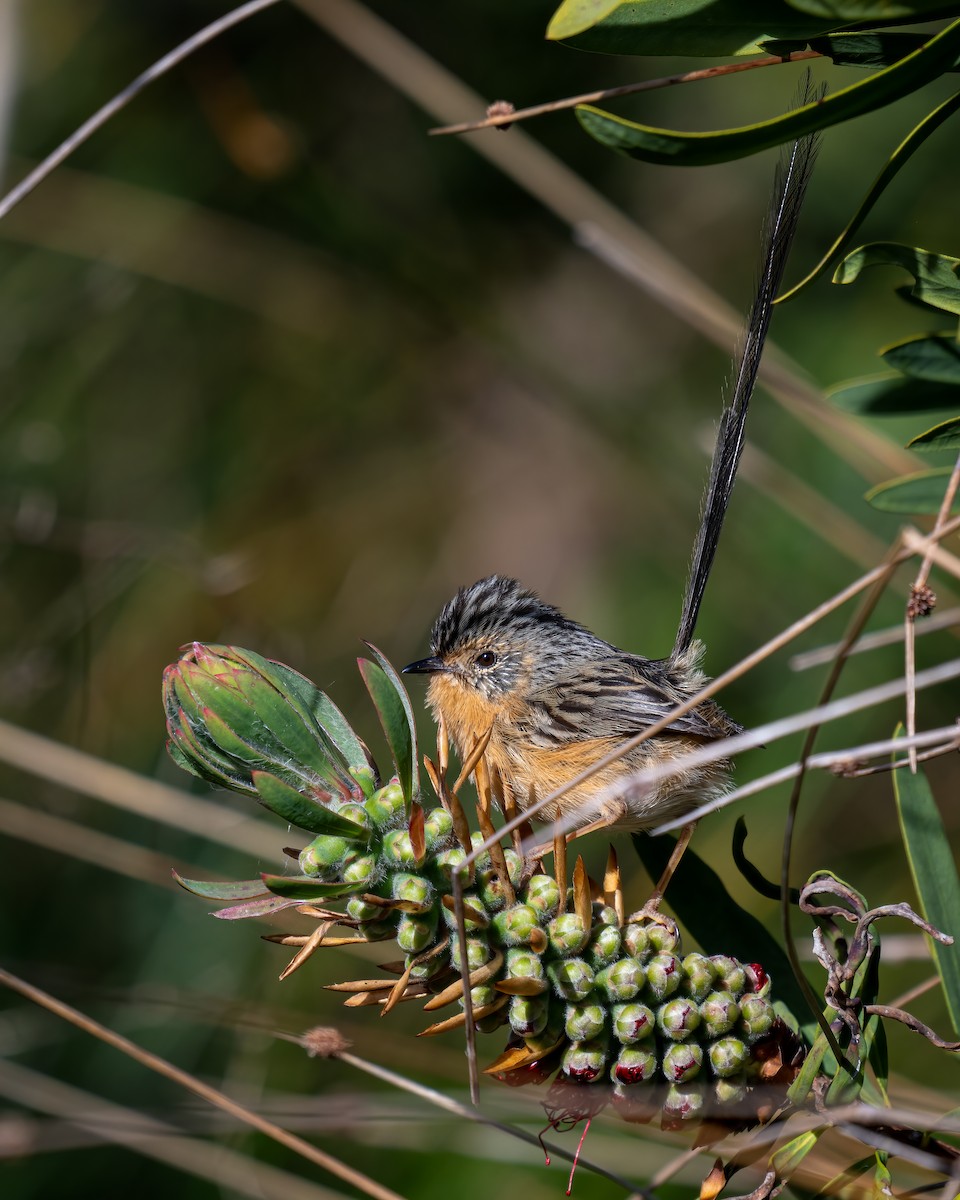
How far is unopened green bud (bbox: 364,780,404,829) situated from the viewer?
183 centimetres

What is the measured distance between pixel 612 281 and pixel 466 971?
609 cm

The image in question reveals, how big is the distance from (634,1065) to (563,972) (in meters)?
0.17

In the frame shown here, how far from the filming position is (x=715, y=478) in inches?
116

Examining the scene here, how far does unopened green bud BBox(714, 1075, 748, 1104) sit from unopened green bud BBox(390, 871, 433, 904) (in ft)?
1.79

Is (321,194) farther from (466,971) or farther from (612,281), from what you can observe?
(466,971)

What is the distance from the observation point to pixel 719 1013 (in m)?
1.77

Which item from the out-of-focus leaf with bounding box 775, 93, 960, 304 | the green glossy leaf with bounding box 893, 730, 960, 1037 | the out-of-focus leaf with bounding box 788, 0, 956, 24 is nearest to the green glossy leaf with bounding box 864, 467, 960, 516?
the green glossy leaf with bounding box 893, 730, 960, 1037

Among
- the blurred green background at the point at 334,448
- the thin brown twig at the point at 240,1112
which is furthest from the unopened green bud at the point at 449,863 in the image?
the blurred green background at the point at 334,448

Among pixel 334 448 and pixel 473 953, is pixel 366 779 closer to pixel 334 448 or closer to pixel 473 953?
pixel 473 953

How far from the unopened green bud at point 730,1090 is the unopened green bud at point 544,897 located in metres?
0.37

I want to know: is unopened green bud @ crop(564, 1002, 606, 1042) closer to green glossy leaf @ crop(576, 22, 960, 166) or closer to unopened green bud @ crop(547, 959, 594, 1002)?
unopened green bud @ crop(547, 959, 594, 1002)

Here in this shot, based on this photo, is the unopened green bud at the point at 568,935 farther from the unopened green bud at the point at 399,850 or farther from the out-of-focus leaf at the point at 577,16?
the out-of-focus leaf at the point at 577,16


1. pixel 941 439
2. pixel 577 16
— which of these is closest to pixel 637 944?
pixel 941 439

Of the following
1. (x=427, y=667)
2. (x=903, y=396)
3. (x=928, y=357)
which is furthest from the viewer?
(x=427, y=667)
